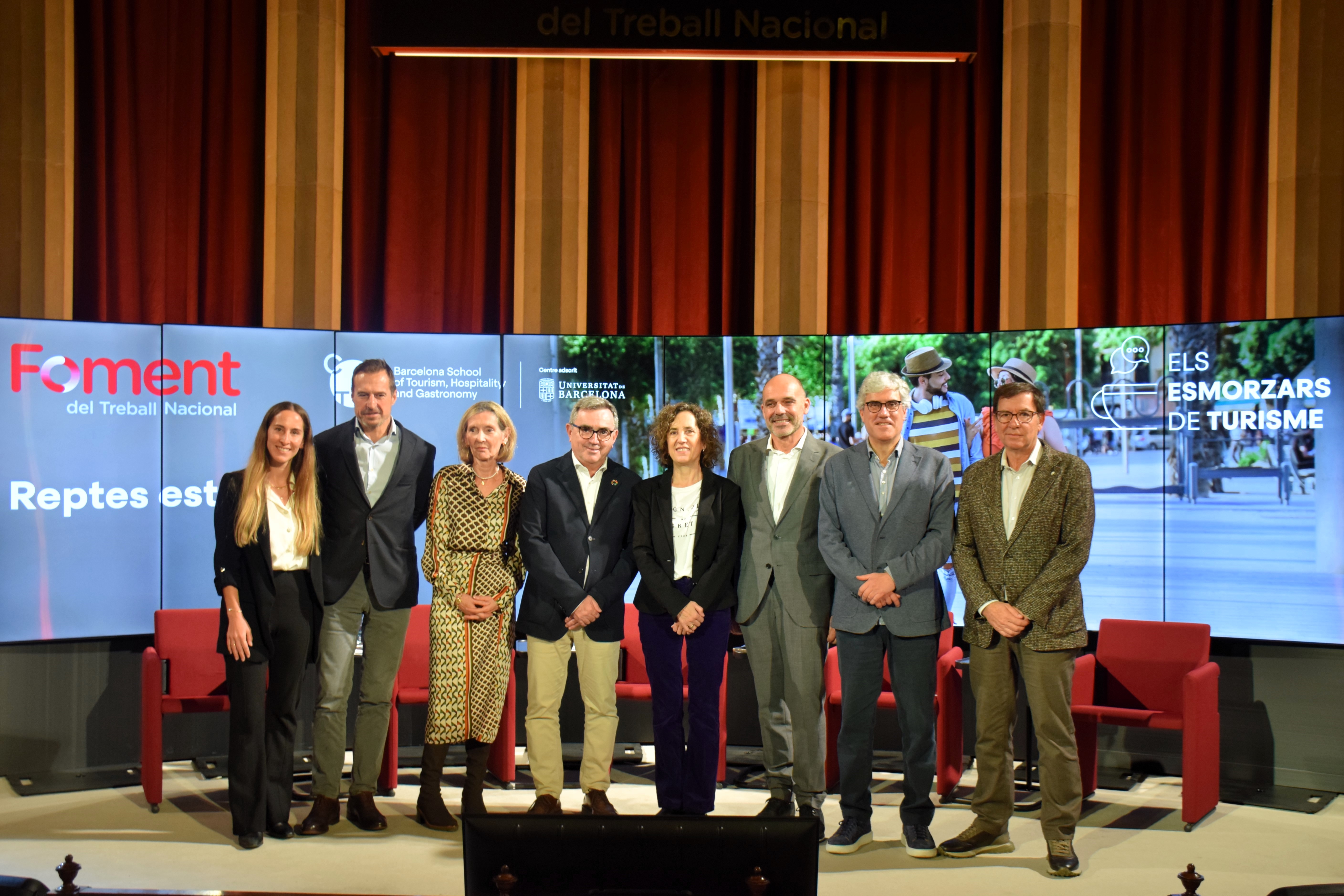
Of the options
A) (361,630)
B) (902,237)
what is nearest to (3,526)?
(361,630)

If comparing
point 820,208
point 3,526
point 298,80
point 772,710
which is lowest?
point 772,710

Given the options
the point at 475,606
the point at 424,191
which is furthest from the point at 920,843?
the point at 424,191

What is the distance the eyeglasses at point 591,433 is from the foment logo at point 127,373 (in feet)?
6.89

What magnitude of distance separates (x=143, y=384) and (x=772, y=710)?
3.26 m

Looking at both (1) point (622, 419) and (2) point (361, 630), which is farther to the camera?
(1) point (622, 419)

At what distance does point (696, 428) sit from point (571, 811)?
63.8 inches

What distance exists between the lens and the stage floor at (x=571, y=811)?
3.37 m

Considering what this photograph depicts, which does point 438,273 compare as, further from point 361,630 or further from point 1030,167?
point 1030,167

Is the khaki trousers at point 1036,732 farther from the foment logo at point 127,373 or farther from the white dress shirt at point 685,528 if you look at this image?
the foment logo at point 127,373

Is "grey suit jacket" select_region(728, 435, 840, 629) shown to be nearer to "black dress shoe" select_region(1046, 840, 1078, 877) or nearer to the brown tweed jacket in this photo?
the brown tweed jacket

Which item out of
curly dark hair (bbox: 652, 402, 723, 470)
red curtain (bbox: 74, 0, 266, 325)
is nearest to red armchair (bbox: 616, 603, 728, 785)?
curly dark hair (bbox: 652, 402, 723, 470)

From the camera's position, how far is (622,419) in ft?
17.7

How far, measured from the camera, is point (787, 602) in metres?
3.78

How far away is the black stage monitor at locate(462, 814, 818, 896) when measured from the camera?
1.84m
